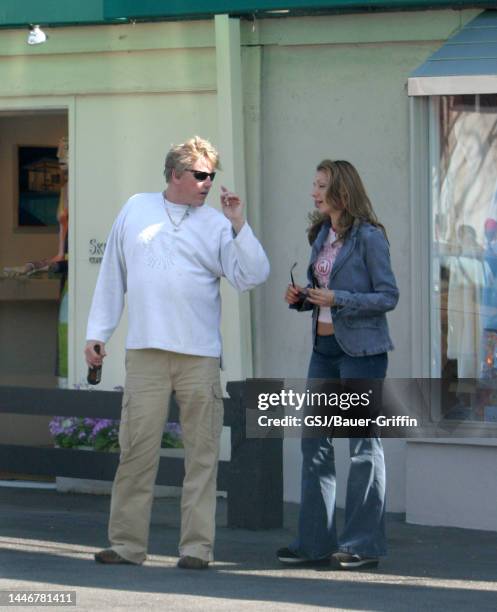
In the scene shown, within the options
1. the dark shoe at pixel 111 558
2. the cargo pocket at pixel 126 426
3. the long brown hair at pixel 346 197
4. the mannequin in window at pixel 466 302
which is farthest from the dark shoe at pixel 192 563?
the mannequin in window at pixel 466 302

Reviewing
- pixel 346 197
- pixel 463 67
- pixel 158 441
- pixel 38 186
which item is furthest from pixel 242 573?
pixel 38 186

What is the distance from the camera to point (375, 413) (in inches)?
266

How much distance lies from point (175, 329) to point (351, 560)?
4.29 ft

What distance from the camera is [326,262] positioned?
22.3ft

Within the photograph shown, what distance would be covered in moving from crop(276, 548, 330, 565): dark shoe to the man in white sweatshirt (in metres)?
0.37

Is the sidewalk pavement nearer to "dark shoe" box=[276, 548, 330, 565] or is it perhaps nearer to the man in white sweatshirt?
"dark shoe" box=[276, 548, 330, 565]

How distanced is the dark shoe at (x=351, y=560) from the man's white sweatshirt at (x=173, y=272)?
1.06 metres

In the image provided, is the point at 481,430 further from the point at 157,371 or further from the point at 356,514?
the point at 157,371

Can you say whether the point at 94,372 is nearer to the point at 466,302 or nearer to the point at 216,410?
the point at 216,410

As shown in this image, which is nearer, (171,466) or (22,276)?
(171,466)

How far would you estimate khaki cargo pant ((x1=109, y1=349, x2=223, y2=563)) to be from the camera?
260 inches

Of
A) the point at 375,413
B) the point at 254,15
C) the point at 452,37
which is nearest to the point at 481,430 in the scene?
the point at 375,413

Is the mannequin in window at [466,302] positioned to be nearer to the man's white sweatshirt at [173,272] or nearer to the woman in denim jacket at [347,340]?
the woman in denim jacket at [347,340]

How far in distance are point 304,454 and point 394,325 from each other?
2.07m
